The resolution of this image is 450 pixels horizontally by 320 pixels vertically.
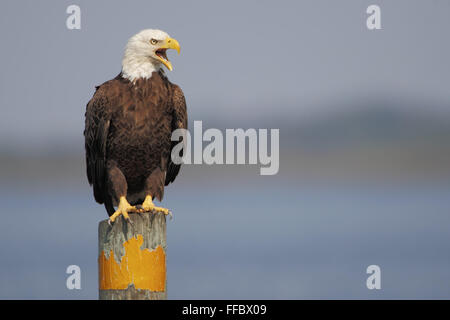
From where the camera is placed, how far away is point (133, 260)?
5.96m

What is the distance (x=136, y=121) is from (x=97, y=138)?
1.68 feet

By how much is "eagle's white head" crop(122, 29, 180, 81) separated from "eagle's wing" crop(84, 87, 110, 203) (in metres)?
0.42

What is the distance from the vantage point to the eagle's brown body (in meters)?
7.49

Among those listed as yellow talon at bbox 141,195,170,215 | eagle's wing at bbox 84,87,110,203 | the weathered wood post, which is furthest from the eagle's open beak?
the weathered wood post

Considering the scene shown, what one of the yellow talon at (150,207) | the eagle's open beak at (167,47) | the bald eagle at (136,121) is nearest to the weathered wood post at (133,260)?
the yellow talon at (150,207)

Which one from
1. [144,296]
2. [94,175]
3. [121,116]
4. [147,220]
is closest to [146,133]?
[121,116]

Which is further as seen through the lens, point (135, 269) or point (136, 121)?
point (136, 121)

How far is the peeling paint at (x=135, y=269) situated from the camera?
19.4 feet

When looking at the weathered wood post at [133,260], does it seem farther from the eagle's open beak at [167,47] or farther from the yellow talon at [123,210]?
the eagle's open beak at [167,47]

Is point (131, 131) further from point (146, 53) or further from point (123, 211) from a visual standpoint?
point (123, 211)

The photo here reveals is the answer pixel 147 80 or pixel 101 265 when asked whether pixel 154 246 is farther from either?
pixel 147 80

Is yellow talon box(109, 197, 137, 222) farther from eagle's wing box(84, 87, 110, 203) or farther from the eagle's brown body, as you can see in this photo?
eagle's wing box(84, 87, 110, 203)

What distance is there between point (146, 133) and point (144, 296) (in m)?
2.19

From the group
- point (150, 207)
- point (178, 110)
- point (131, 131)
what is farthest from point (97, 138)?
point (150, 207)
